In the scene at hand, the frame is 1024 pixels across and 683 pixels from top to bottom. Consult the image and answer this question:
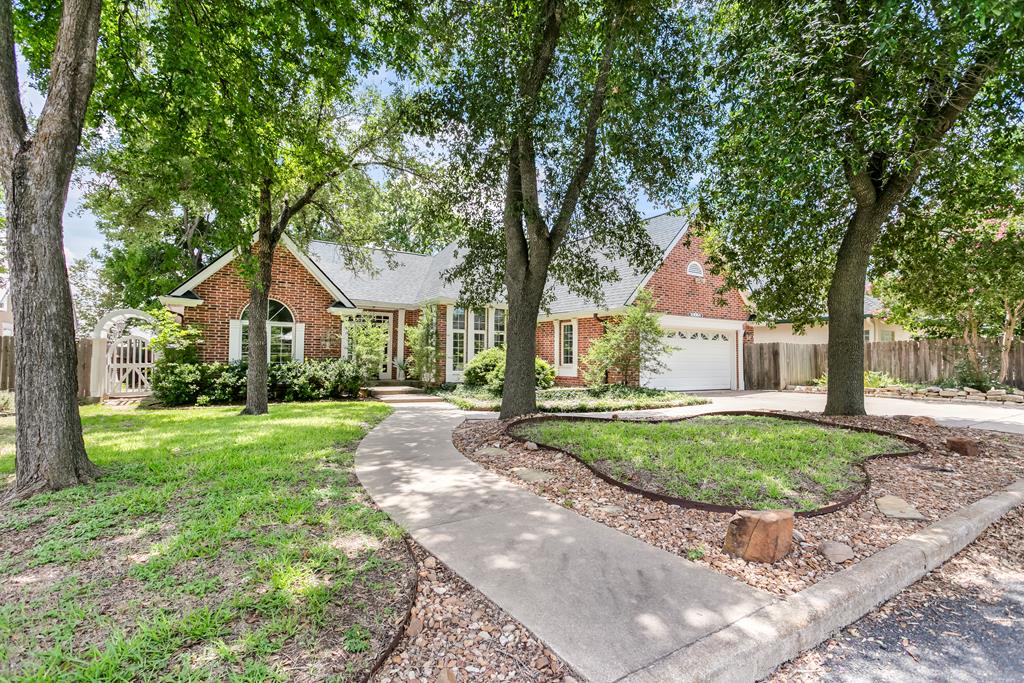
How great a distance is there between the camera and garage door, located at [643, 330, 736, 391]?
53.6ft

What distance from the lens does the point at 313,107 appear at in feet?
36.7

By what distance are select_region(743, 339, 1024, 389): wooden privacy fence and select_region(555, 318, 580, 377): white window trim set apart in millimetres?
6678

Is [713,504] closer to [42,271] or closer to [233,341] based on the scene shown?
[42,271]

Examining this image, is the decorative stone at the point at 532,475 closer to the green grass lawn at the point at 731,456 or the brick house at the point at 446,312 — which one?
the green grass lawn at the point at 731,456

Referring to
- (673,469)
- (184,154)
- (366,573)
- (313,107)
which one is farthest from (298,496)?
(313,107)

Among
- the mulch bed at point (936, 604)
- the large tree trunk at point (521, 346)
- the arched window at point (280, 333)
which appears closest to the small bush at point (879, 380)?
the large tree trunk at point (521, 346)

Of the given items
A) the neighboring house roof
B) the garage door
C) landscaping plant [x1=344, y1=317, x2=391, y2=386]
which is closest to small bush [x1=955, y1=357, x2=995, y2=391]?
the garage door

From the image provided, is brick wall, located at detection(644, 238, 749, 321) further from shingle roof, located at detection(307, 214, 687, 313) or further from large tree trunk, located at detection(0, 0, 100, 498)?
large tree trunk, located at detection(0, 0, 100, 498)

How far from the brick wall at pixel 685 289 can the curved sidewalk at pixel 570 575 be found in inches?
488

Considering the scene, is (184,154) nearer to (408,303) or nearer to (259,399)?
(259,399)

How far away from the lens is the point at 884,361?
16438mm

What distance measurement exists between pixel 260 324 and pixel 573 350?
375 inches

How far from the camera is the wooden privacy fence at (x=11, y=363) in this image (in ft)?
38.1

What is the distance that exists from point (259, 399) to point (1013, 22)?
39.9ft
